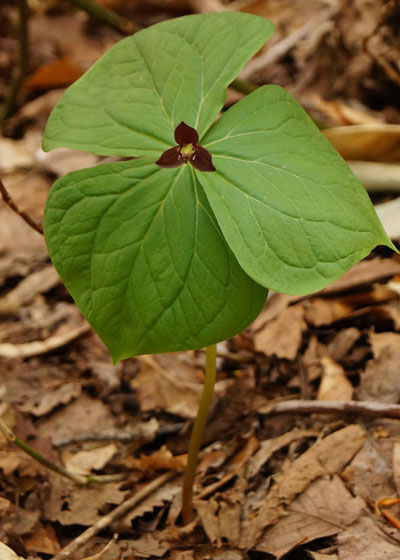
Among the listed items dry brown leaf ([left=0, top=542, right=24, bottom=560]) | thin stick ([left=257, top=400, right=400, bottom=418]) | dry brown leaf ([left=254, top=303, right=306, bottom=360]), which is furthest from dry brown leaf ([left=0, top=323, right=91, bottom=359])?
dry brown leaf ([left=0, top=542, right=24, bottom=560])

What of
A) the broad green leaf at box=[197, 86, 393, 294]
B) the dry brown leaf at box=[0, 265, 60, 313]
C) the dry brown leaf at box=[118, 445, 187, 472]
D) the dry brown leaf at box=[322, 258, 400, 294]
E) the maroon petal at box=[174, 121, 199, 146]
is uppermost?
the maroon petal at box=[174, 121, 199, 146]

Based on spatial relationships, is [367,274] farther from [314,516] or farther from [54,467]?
[54,467]

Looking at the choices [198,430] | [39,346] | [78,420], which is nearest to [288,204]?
[198,430]

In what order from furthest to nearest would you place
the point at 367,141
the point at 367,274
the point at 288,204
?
the point at 367,141 < the point at 367,274 < the point at 288,204

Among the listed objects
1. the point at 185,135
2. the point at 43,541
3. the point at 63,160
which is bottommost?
the point at 43,541

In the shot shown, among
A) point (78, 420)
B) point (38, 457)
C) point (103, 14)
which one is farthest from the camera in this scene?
point (103, 14)

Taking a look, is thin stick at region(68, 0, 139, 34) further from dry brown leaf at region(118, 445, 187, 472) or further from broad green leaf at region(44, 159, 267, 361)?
dry brown leaf at region(118, 445, 187, 472)

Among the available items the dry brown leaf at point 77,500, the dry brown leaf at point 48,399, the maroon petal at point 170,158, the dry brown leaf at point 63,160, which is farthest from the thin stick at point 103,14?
the dry brown leaf at point 77,500
